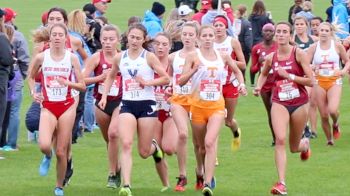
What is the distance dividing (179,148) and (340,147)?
16.9ft

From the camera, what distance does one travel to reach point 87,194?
14.4 metres

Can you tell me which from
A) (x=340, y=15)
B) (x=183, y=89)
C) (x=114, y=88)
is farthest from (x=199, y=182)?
(x=340, y=15)

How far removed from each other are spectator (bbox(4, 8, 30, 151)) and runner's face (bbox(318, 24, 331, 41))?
496 cm

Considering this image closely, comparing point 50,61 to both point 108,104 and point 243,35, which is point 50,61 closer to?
point 108,104

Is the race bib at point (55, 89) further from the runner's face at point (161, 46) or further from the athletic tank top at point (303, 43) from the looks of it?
the athletic tank top at point (303, 43)

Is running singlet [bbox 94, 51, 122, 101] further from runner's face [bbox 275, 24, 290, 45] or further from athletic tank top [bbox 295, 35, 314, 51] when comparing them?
athletic tank top [bbox 295, 35, 314, 51]

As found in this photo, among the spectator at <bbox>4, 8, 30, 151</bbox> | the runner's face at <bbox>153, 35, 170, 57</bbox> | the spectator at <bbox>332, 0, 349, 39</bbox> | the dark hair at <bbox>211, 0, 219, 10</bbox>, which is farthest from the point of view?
the spectator at <bbox>332, 0, 349, 39</bbox>

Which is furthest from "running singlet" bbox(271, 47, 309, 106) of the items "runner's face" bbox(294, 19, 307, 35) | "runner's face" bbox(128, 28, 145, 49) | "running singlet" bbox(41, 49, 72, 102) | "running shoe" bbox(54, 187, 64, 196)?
"running shoe" bbox(54, 187, 64, 196)

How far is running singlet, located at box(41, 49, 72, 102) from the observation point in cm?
1393

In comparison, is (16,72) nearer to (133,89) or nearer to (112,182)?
(112,182)

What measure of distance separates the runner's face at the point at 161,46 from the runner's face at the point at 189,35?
0.28 meters

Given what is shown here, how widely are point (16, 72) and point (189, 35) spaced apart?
14.4ft

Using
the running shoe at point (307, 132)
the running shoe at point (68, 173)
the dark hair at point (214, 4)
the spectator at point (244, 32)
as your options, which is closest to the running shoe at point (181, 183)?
the running shoe at point (68, 173)

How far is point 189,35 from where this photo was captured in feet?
49.1
